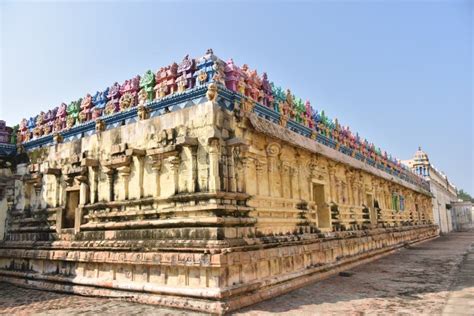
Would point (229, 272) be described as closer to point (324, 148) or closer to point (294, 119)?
point (294, 119)

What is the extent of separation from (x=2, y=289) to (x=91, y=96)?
5.94 m

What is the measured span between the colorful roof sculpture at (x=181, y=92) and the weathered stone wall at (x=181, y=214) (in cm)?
71

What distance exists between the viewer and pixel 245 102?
348 inches

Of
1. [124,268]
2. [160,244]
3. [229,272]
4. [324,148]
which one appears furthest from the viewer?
[324,148]

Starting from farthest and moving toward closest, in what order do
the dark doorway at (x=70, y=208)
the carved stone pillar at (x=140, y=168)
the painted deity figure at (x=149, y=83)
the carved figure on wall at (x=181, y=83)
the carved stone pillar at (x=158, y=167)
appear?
the dark doorway at (x=70, y=208)
the painted deity figure at (x=149, y=83)
the carved stone pillar at (x=140, y=168)
the carved figure on wall at (x=181, y=83)
the carved stone pillar at (x=158, y=167)

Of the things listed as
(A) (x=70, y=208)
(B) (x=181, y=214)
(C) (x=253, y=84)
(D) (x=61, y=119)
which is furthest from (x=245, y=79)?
(D) (x=61, y=119)

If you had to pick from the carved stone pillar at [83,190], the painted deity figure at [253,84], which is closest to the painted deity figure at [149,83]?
the painted deity figure at [253,84]

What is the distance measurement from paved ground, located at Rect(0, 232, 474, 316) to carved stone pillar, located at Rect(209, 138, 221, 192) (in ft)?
7.97

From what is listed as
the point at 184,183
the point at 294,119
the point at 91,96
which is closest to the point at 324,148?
the point at 294,119

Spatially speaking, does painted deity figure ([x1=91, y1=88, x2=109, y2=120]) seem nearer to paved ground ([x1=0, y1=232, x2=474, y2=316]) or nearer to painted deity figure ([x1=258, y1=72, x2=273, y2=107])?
painted deity figure ([x1=258, y1=72, x2=273, y2=107])

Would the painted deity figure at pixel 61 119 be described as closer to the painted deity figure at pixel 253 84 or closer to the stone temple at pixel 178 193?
the stone temple at pixel 178 193

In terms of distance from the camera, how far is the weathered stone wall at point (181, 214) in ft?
24.5

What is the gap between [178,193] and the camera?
26.8 feet

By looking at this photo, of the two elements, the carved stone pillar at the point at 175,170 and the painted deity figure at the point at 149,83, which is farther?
the painted deity figure at the point at 149,83
